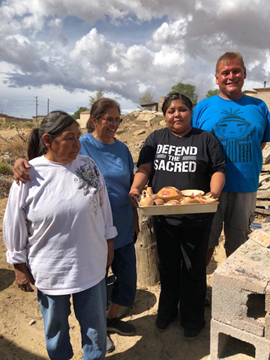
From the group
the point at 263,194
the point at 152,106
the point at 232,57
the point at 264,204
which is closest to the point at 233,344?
the point at 232,57

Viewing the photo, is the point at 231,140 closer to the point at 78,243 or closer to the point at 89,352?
the point at 78,243

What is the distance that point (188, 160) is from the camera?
2.22 meters

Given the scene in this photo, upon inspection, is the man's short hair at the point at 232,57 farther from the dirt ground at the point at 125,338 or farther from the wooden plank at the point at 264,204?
the wooden plank at the point at 264,204

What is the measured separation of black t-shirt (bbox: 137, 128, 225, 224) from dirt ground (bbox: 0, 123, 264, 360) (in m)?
1.31

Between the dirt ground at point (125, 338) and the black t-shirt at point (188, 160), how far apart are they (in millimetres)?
1308

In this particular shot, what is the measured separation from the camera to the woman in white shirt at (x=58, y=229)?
1636mm

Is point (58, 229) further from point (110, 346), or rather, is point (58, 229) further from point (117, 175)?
point (110, 346)

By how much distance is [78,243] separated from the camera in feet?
5.62

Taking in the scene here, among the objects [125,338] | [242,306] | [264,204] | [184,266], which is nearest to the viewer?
[242,306]

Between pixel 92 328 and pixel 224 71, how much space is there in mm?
2225

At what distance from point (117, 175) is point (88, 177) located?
0.49 m

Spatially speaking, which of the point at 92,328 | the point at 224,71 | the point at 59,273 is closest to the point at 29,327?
the point at 92,328

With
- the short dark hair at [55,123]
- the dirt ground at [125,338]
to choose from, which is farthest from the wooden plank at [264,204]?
the short dark hair at [55,123]

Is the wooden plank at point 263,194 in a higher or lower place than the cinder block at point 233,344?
higher
